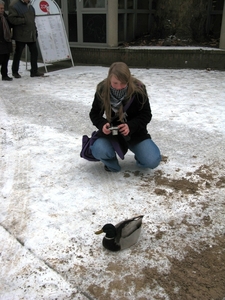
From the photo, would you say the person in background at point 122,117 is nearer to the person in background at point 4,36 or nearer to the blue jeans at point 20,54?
the person in background at point 4,36

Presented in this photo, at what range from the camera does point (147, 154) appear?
2.96 metres

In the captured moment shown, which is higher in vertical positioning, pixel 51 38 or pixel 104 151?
pixel 51 38

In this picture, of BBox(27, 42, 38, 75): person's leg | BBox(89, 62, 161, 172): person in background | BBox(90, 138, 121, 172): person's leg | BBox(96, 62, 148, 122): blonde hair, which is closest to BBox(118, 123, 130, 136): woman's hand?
BBox(89, 62, 161, 172): person in background

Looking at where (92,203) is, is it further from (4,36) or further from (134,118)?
(4,36)

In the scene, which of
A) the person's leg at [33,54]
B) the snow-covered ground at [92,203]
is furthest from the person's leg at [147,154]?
the person's leg at [33,54]

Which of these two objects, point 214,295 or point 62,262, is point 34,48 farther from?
point 214,295

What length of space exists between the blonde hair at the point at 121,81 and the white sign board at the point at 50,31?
5.10m

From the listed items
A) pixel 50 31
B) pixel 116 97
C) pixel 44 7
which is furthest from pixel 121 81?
pixel 44 7

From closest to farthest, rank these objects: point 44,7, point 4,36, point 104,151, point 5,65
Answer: point 104,151 < point 4,36 < point 5,65 < point 44,7

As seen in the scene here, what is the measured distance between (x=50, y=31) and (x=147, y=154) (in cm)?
558

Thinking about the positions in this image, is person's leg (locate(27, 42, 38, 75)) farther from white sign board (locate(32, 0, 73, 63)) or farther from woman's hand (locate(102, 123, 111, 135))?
woman's hand (locate(102, 123, 111, 135))

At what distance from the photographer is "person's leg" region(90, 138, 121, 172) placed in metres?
2.91

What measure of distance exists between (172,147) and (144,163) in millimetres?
731

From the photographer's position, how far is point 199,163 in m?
3.24
